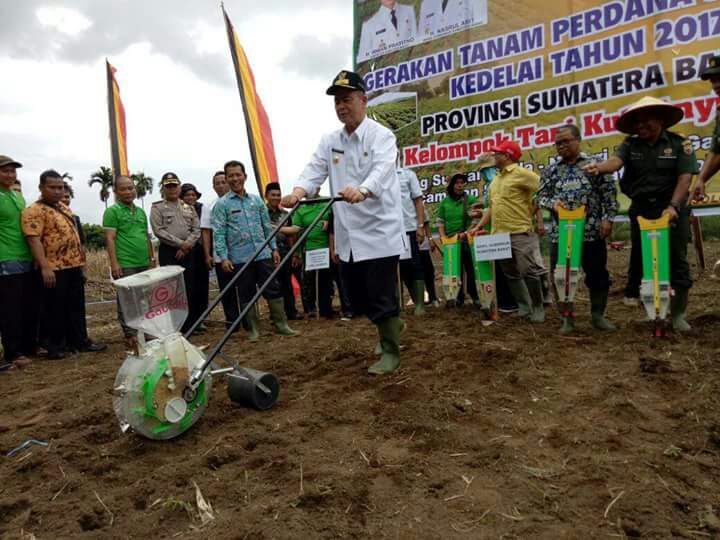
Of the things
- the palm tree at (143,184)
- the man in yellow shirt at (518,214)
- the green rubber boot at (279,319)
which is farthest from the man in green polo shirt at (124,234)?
the palm tree at (143,184)

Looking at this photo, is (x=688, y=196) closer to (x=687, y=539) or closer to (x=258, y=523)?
(x=687, y=539)

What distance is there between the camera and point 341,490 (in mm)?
2004

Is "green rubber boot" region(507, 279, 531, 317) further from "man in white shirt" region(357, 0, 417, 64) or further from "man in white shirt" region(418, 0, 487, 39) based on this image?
"man in white shirt" region(357, 0, 417, 64)

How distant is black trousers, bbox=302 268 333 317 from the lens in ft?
21.7

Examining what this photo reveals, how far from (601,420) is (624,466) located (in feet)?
1.57

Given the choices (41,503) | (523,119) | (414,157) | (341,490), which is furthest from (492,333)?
(414,157)

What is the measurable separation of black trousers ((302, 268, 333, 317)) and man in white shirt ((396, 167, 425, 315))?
3.41ft

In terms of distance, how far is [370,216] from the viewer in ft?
11.4

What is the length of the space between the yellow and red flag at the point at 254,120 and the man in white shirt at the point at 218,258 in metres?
1.74

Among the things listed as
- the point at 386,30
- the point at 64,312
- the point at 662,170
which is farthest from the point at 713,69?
the point at 386,30

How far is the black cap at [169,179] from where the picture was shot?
5.76 meters

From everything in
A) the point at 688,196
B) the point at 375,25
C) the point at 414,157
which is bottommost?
the point at 688,196

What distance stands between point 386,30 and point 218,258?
5652mm

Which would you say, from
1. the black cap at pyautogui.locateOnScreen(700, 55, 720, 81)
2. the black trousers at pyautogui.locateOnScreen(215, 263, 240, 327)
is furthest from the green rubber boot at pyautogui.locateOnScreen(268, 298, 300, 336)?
the black cap at pyautogui.locateOnScreen(700, 55, 720, 81)
